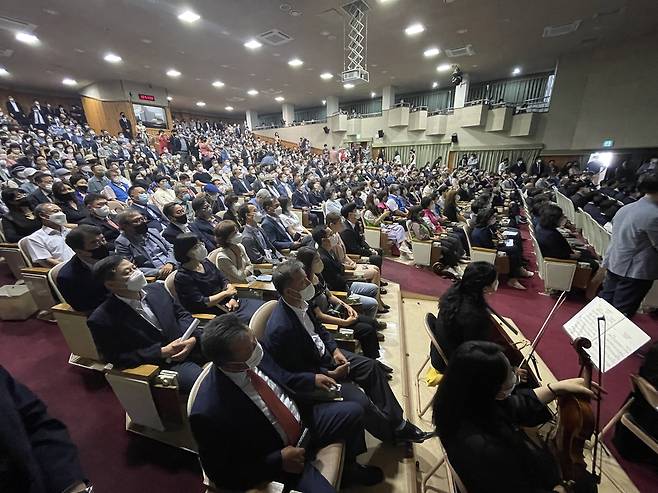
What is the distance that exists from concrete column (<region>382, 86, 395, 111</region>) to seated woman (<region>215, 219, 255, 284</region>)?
14.6m

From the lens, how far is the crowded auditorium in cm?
108

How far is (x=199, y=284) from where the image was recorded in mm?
2146

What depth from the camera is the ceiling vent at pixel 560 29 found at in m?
7.10

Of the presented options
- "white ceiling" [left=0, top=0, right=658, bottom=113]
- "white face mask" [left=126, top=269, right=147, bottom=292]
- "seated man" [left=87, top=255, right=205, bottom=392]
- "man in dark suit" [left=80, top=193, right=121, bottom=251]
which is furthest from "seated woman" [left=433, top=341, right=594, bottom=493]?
"white ceiling" [left=0, top=0, right=658, bottom=113]

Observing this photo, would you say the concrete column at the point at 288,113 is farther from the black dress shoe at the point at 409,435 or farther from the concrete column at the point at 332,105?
the black dress shoe at the point at 409,435

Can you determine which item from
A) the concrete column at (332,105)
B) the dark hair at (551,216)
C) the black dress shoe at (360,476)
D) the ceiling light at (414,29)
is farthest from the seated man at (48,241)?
the concrete column at (332,105)

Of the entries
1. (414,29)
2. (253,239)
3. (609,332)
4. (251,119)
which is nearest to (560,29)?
(414,29)

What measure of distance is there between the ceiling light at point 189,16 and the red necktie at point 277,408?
25.3 feet

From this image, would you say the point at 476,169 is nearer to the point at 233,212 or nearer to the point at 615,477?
the point at 233,212

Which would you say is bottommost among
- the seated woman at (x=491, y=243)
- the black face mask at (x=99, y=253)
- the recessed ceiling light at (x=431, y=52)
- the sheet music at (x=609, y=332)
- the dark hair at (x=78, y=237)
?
the seated woman at (x=491, y=243)

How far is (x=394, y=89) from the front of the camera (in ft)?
47.4

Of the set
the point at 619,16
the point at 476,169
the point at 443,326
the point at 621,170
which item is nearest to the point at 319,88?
the point at 476,169

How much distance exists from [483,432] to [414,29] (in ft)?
28.9

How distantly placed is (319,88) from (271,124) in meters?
8.76
